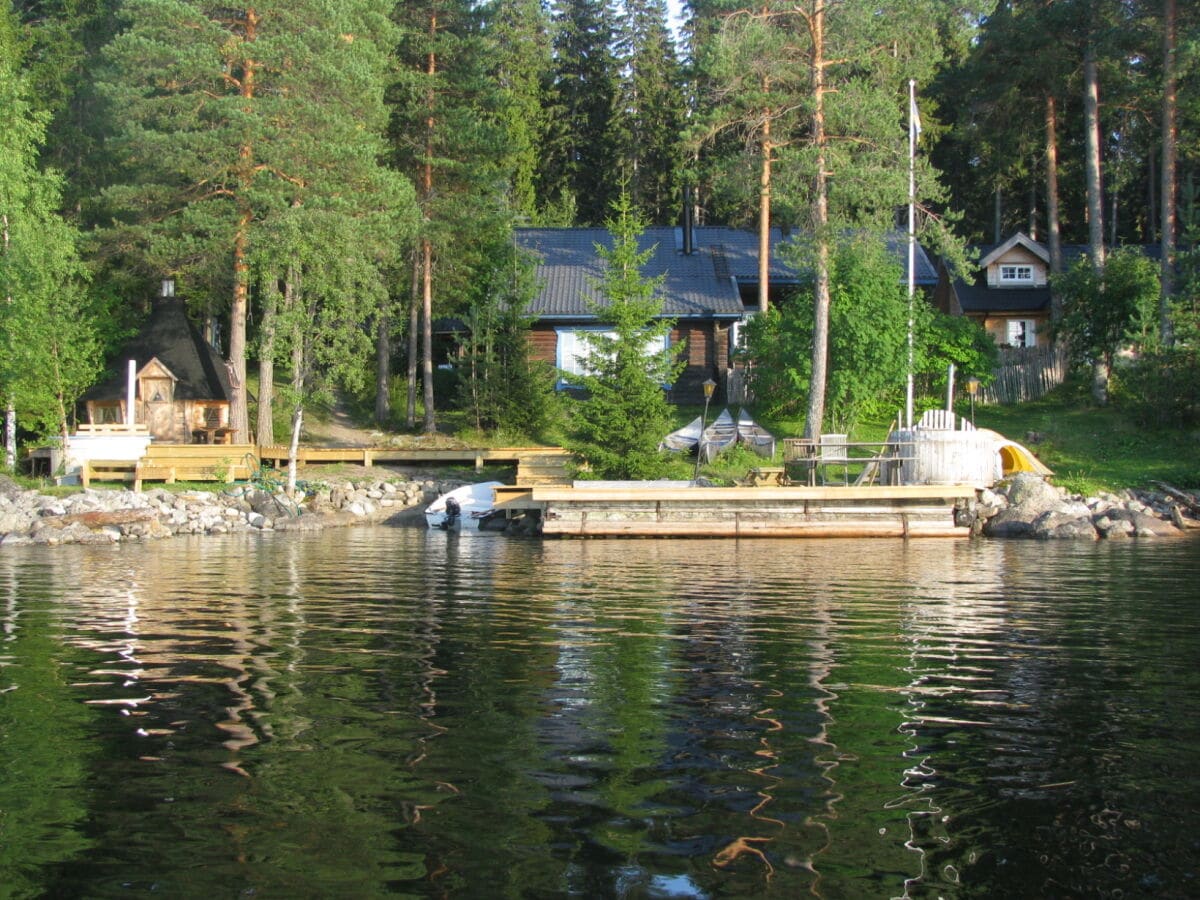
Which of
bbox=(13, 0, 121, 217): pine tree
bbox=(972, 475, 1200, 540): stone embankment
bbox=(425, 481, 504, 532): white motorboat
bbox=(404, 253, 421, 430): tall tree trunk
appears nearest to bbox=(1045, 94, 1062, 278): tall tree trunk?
bbox=(972, 475, 1200, 540): stone embankment

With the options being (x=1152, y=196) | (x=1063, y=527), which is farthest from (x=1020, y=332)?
(x=1063, y=527)

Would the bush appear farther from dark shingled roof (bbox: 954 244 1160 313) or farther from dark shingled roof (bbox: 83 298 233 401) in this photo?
dark shingled roof (bbox: 83 298 233 401)

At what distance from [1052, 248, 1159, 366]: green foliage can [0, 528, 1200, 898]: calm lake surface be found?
74.8ft

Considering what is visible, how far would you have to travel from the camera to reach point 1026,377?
3909cm

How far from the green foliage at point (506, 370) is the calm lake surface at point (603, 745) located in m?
21.7

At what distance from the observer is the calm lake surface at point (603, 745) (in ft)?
18.0

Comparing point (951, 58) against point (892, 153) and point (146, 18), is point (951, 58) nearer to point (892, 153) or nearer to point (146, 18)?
point (892, 153)

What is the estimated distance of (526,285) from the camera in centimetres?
3738

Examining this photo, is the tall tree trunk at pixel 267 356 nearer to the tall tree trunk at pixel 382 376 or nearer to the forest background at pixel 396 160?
the forest background at pixel 396 160

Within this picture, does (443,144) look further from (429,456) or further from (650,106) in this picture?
(650,106)

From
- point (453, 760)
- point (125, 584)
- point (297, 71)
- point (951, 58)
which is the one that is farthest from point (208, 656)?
point (951, 58)

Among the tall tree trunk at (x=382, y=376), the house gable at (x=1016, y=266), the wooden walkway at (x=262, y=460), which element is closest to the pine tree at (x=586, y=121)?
the house gable at (x=1016, y=266)

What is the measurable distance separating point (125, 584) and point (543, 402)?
2111cm

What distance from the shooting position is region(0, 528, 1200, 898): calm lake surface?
548cm
